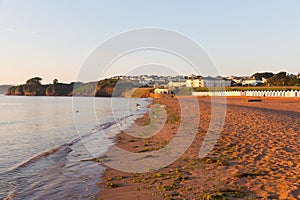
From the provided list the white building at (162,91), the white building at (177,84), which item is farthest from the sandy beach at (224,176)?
the white building at (177,84)

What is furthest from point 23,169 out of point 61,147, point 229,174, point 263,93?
point 263,93

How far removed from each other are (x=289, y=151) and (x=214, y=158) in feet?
9.34

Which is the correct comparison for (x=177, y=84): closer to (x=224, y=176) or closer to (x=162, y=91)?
(x=162, y=91)

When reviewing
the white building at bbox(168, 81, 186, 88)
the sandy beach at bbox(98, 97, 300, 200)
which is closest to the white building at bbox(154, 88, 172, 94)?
the white building at bbox(168, 81, 186, 88)

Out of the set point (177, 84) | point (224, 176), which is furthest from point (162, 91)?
point (224, 176)

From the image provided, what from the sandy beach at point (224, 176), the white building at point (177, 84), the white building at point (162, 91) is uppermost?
the white building at point (177, 84)

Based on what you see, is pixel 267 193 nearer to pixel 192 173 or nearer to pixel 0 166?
pixel 192 173

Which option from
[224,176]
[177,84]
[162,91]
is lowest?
[224,176]

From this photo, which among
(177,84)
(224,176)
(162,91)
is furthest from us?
(177,84)

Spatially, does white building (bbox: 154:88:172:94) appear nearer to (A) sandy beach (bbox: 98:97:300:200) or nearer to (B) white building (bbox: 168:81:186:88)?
(B) white building (bbox: 168:81:186:88)

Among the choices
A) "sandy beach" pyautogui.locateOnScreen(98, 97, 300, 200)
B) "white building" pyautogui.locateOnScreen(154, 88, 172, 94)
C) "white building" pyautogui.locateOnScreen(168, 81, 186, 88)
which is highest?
"white building" pyautogui.locateOnScreen(168, 81, 186, 88)

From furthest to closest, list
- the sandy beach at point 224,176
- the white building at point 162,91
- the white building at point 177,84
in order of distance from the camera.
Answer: the white building at point 177,84 → the white building at point 162,91 → the sandy beach at point 224,176

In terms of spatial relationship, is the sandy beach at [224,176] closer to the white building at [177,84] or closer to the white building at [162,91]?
the white building at [162,91]

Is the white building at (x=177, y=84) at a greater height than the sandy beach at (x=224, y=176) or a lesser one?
greater
